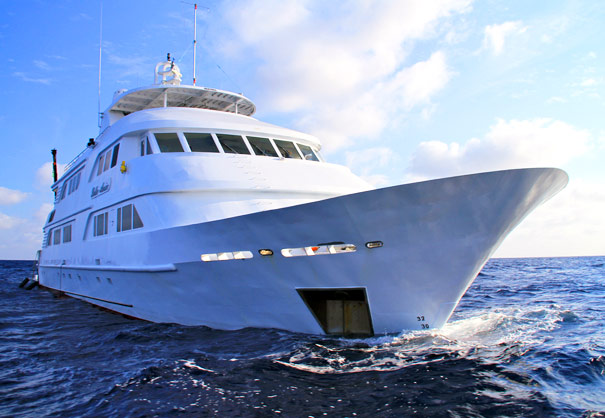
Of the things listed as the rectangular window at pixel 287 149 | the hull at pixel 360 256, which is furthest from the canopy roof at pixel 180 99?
the hull at pixel 360 256

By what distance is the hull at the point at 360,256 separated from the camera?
485 centimetres

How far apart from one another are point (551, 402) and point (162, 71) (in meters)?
13.2

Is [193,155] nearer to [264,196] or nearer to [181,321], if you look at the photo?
[264,196]

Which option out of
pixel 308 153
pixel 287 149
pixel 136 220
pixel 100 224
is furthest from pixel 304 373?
pixel 100 224

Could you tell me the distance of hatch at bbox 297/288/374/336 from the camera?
5.79 m

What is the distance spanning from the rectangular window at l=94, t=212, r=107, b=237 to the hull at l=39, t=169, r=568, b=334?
12.8 ft

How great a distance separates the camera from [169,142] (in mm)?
8305

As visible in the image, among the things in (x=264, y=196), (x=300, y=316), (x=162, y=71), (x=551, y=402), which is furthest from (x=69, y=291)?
(x=551, y=402)

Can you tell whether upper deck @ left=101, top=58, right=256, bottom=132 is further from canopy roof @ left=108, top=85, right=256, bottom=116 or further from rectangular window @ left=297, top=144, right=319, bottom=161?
rectangular window @ left=297, top=144, right=319, bottom=161

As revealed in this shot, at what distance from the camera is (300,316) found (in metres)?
5.80

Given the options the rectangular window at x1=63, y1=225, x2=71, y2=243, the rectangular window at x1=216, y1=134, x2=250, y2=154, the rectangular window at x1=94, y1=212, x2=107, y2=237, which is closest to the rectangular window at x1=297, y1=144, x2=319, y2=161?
the rectangular window at x1=216, y1=134, x2=250, y2=154

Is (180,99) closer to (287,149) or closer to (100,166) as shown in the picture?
(100,166)

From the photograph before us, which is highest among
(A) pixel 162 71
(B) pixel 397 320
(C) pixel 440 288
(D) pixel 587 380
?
(A) pixel 162 71

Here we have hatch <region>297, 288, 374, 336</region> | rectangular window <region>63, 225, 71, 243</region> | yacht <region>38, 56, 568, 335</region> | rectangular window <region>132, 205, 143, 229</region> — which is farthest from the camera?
rectangular window <region>63, 225, 71, 243</region>
